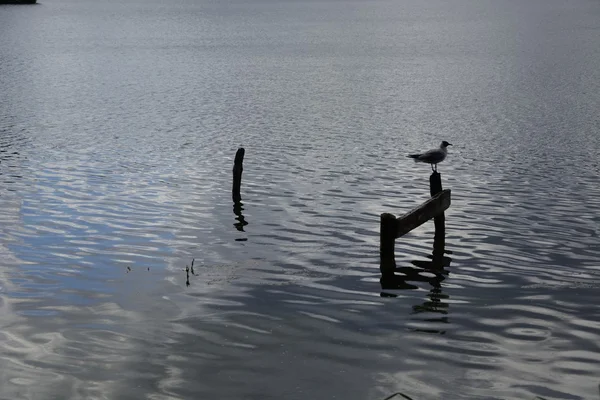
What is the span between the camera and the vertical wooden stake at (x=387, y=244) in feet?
60.9

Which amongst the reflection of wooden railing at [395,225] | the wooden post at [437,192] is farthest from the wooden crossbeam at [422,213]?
the wooden post at [437,192]

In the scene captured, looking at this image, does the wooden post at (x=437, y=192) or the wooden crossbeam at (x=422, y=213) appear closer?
the wooden crossbeam at (x=422, y=213)

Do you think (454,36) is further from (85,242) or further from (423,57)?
(85,242)

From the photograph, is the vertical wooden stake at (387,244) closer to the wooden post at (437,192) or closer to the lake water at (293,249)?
the lake water at (293,249)

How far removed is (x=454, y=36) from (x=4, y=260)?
130m

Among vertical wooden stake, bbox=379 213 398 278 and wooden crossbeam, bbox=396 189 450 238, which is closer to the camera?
vertical wooden stake, bbox=379 213 398 278

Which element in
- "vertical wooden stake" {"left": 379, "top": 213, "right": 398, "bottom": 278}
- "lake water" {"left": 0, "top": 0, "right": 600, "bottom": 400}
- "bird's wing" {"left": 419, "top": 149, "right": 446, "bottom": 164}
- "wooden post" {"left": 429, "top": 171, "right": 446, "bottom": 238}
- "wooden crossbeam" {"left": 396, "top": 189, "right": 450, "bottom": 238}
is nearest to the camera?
"lake water" {"left": 0, "top": 0, "right": 600, "bottom": 400}

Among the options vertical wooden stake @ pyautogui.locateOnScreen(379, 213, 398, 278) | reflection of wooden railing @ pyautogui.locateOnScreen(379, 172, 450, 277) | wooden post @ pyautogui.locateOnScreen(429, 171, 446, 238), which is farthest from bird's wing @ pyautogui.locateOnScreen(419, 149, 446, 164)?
vertical wooden stake @ pyautogui.locateOnScreen(379, 213, 398, 278)

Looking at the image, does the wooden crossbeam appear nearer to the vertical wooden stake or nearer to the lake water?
the vertical wooden stake

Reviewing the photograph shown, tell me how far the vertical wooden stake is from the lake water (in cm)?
63

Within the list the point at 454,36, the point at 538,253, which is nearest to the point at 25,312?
the point at 538,253

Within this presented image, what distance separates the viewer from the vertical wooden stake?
18562 millimetres

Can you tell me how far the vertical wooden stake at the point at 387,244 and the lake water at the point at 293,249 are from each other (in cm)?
63

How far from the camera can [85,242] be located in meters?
22.0
